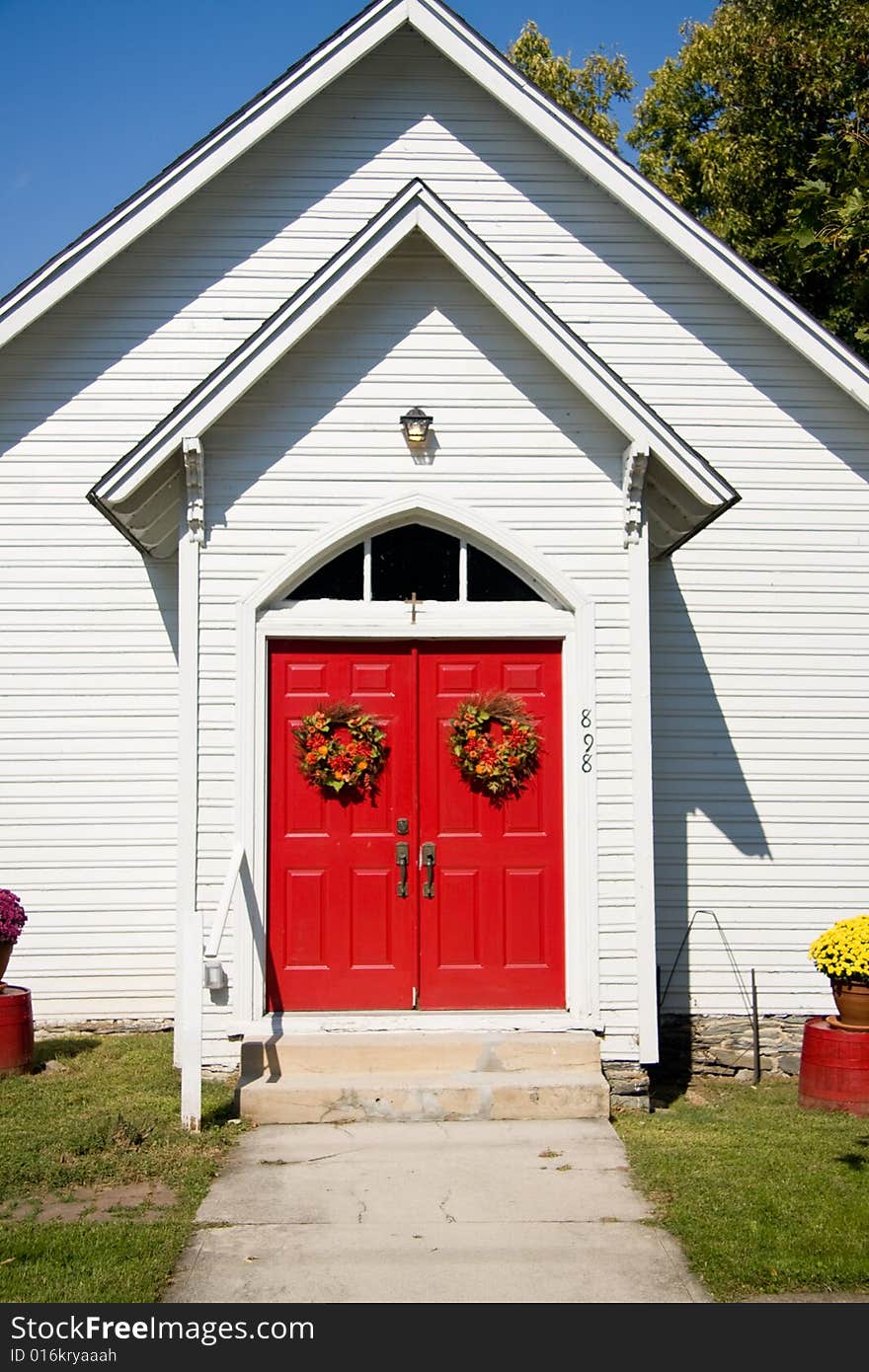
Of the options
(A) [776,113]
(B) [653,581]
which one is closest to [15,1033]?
(B) [653,581]

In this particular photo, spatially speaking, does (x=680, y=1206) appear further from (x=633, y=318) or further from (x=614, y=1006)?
(x=633, y=318)

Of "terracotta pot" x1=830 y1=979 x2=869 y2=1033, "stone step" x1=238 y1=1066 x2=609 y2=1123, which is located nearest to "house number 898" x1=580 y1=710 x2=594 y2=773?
"stone step" x1=238 y1=1066 x2=609 y2=1123

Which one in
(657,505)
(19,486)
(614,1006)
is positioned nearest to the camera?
(614,1006)

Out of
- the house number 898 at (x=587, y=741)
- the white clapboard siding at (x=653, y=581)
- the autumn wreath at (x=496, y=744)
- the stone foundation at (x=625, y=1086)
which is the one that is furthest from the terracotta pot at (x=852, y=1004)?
the autumn wreath at (x=496, y=744)

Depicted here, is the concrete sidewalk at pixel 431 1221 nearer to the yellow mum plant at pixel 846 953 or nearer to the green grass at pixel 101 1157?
the green grass at pixel 101 1157

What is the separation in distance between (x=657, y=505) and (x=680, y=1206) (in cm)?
471

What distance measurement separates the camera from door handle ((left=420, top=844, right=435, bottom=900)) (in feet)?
30.0

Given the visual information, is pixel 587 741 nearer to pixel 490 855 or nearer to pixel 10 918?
pixel 490 855

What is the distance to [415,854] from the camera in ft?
30.1

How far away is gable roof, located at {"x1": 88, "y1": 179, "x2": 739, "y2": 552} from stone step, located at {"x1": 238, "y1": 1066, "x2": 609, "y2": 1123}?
12.2ft

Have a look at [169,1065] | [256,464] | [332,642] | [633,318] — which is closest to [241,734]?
[332,642]

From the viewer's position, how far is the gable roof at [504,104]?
35.3 ft

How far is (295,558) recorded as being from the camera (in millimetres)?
9094

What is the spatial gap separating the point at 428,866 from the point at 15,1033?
9.90 feet
